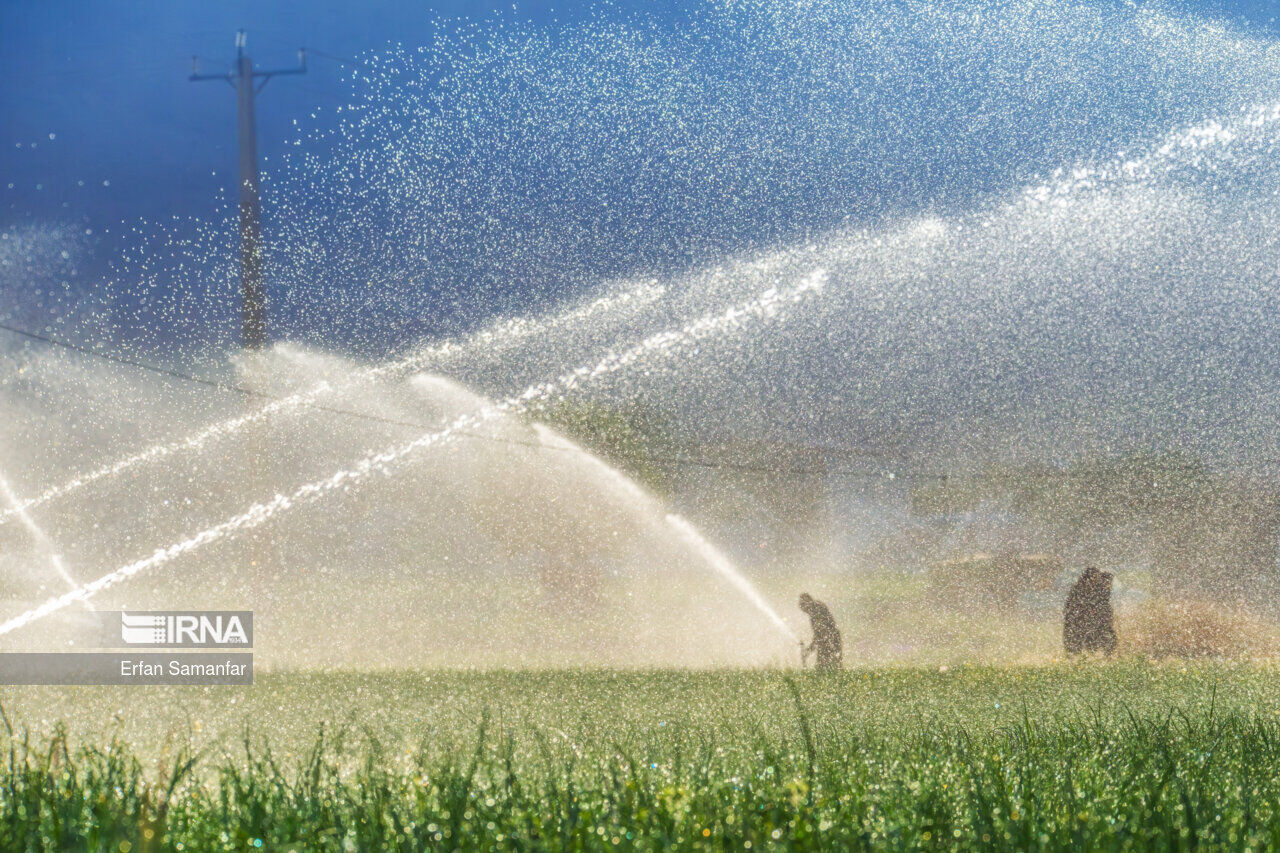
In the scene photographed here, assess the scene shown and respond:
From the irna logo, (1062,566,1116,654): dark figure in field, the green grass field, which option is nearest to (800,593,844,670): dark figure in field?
(1062,566,1116,654): dark figure in field

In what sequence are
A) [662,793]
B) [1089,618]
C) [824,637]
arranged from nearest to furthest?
1. [662,793]
2. [824,637]
3. [1089,618]

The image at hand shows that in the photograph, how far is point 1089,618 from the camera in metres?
18.5

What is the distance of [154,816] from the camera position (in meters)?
2.90

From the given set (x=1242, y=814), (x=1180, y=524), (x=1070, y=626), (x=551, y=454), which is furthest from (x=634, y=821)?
(x=1180, y=524)

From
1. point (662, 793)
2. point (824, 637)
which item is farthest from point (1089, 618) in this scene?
point (662, 793)

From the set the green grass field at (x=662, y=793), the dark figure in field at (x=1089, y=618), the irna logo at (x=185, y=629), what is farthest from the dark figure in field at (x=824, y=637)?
the green grass field at (x=662, y=793)

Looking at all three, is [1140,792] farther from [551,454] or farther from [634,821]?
[551,454]

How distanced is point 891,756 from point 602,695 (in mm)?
6030

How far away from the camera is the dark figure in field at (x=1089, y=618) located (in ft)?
60.0

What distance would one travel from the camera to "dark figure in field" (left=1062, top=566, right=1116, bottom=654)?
18297mm

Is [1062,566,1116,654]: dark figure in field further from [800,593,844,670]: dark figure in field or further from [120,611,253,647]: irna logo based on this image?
[120,611,253,647]: irna logo

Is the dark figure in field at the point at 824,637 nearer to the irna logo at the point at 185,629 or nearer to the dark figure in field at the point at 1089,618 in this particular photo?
the dark figure in field at the point at 1089,618

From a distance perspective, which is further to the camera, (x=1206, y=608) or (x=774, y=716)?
(x=1206, y=608)

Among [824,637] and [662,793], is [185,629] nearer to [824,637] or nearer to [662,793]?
[824,637]
